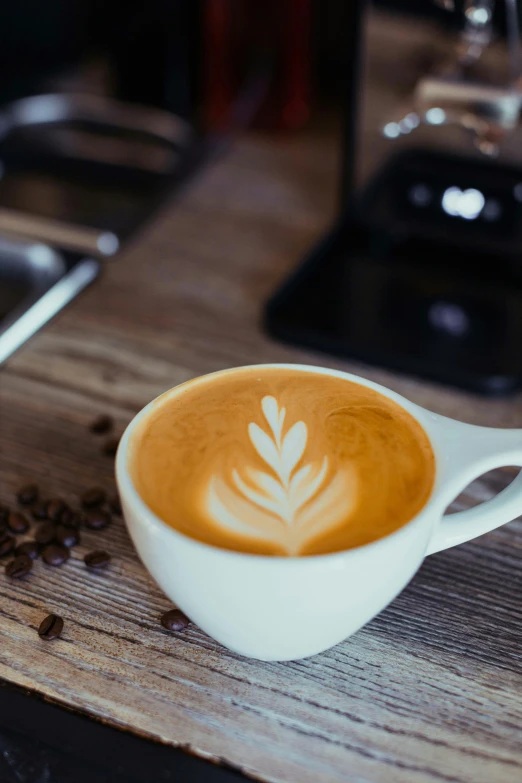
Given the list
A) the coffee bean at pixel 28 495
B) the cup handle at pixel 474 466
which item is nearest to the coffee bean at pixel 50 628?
the coffee bean at pixel 28 495

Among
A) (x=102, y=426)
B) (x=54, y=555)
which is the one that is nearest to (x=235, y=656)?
(x=54, y=555)

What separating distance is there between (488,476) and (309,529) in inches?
10.3

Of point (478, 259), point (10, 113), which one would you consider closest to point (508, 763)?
point (478, 259)

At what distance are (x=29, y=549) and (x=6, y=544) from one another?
17 millimetres

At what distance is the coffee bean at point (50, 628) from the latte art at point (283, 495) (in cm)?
14

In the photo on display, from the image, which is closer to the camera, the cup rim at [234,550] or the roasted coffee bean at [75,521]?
the cup rim at [234,550]

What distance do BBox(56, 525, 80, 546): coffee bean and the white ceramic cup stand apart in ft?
0.43

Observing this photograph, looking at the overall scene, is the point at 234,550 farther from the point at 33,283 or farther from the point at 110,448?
the point at 33,283

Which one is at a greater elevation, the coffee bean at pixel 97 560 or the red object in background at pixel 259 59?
the red object in background at pixel 259 59

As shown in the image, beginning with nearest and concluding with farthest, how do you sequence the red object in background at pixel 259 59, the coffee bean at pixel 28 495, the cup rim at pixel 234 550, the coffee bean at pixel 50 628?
the cup rim at pixel 234 550 → the coffee bean at pixel 50 628 → the coffee bean at pixel 28 495 → the red object in background at pixel 259 59

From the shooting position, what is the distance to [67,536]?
0.61m

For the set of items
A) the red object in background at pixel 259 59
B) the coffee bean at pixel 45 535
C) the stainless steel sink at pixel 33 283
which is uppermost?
the red object in background at pixel 259 59

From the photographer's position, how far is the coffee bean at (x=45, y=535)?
1.99 ft

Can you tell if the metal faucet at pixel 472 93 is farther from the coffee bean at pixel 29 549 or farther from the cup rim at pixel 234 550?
the coffee bean at pixel 29 549
